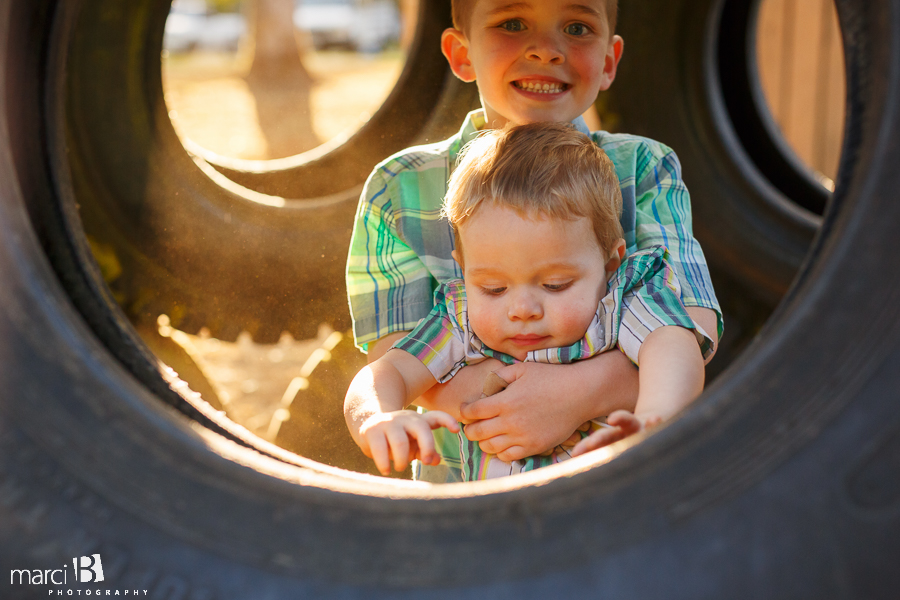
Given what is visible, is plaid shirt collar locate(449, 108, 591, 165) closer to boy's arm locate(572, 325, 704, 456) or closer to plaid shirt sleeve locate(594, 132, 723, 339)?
plaid shirt sleeve locate(594, 132, 723, 339)

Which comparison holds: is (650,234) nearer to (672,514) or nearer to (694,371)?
(694,371)

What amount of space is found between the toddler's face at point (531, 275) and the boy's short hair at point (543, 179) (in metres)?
0.02

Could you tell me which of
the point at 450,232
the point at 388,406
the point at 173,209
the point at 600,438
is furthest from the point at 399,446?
the point at 173,209

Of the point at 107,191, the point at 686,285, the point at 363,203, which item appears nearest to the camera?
the point at 686,285

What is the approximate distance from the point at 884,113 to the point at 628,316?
44 cm

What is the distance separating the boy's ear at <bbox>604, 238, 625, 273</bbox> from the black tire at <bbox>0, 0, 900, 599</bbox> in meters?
0.38

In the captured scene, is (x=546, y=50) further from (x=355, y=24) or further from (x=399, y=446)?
(x=355, y=24)

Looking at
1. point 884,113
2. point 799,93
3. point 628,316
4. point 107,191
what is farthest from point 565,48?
point 799,93

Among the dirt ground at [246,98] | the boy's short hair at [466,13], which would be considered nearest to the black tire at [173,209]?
the boy's short hair at [466,13]

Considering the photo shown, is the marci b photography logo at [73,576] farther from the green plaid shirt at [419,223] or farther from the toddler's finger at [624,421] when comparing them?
the green plaid shirt at [419,223]

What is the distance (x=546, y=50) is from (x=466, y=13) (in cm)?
21

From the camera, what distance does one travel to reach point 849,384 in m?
0.67

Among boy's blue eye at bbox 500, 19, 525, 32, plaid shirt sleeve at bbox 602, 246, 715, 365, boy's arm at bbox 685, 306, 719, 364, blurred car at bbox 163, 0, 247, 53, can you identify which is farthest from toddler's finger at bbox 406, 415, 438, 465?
blurred car at bbox 163, 0, 247, 53

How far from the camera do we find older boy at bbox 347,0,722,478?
1066 mm
